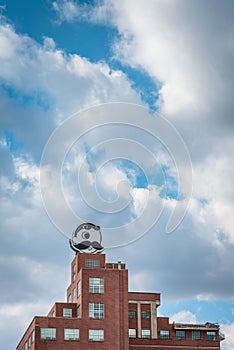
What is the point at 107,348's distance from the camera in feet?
419

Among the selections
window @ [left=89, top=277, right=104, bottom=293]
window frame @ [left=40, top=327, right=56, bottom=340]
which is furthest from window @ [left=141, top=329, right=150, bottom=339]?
window frame @ [left=40, top=327, right=56, bottom=340]

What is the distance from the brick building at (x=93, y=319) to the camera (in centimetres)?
12700

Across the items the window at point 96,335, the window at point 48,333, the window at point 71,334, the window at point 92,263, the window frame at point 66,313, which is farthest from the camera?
the window at point 92,263

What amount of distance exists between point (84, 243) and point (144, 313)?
29.0 meters

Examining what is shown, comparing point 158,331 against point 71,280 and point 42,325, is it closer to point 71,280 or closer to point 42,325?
point 71,280

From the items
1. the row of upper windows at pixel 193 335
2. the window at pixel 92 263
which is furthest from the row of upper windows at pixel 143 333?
the window at pixel 92 263

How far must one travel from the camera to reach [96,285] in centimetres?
13300

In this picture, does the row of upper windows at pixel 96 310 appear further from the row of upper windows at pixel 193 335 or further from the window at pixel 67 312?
the row of upper windows at pixel 193 335

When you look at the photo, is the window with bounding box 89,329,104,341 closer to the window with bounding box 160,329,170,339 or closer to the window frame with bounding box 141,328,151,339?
the window frame with bounding box 141,328,151,339

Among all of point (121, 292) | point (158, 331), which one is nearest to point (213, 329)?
point (158, 331)

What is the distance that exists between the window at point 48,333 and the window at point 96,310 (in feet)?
25.8

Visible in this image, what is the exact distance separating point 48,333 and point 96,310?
10.1m

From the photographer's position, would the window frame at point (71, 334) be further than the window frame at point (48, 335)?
Yes

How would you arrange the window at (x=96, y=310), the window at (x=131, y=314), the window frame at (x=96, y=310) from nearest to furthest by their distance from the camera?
the window frame at (x=96, y=310), the window at (x=96, y=310), the window at (x=131, y=314)
